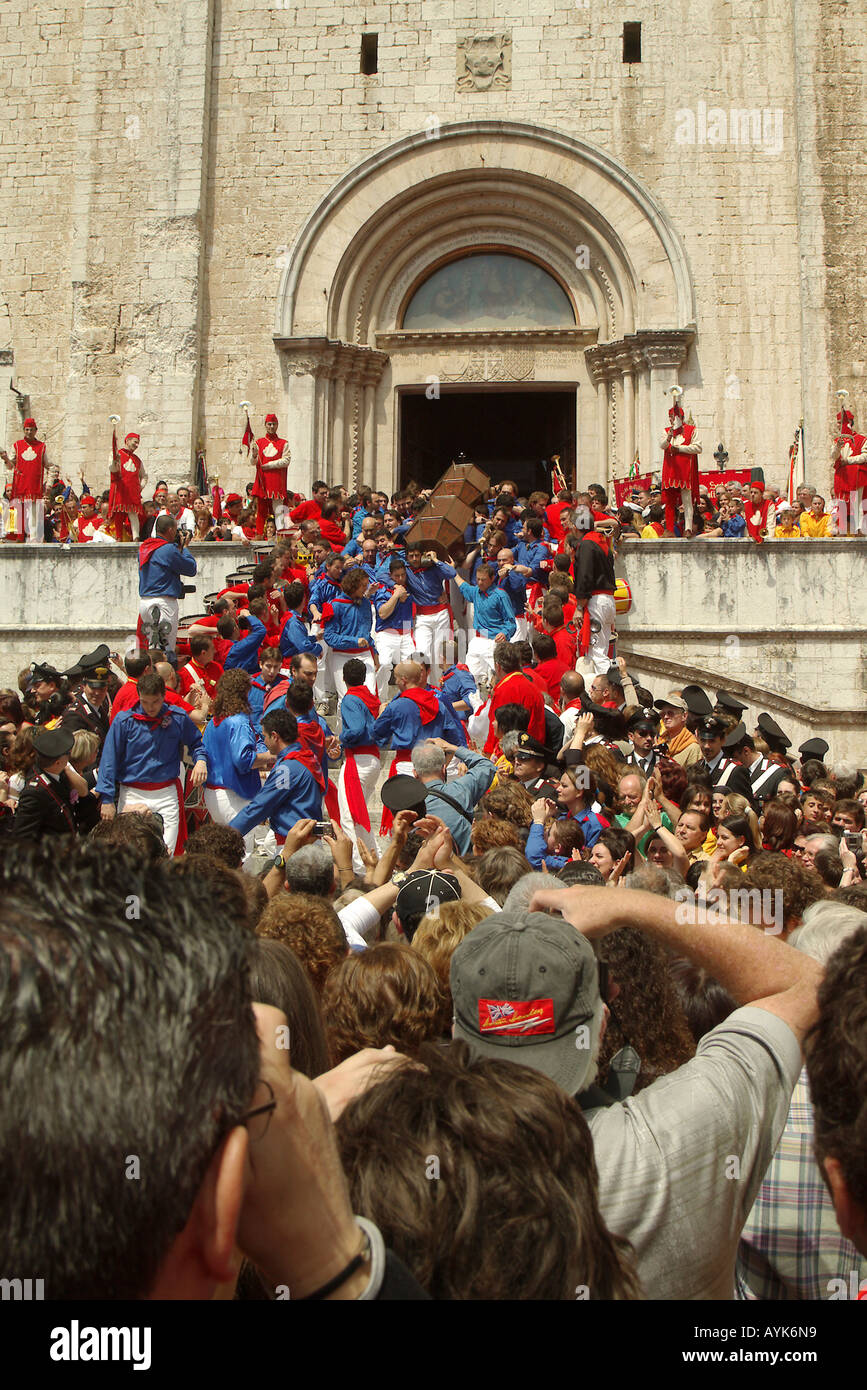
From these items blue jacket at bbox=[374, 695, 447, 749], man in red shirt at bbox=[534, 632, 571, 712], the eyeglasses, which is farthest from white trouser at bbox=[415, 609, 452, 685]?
the eyeglasses

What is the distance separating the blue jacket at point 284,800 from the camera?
24.7 feet

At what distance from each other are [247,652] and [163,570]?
3.99ft

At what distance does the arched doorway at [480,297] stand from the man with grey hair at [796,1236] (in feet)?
53.4

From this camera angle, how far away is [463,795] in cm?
730

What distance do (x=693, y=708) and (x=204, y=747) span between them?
14.4 ft

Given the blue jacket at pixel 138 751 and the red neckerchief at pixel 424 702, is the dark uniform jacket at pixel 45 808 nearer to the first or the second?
the blue jacket at pixel 138 751

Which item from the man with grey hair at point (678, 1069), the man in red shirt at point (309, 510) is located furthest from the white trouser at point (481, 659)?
the man with grey hair at point (678, 1069)

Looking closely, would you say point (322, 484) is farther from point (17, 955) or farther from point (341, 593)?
point (17, 955)

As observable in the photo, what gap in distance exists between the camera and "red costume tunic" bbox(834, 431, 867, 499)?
586 inches

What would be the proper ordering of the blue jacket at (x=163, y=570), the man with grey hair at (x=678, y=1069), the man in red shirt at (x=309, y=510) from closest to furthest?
the man with grey hair at (x=678, y=1069) → the blue jacket at (x=163, y=570) → the man in red shirt at (x=309, y=510)

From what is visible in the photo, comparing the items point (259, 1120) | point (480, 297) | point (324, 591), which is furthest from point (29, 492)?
point (259, 1120)

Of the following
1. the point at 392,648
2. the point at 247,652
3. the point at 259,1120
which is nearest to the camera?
the point at 259,1120

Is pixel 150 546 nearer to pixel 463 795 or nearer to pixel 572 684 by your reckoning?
pixel 572 684

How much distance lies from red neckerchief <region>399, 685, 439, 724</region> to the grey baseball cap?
21.8ft
